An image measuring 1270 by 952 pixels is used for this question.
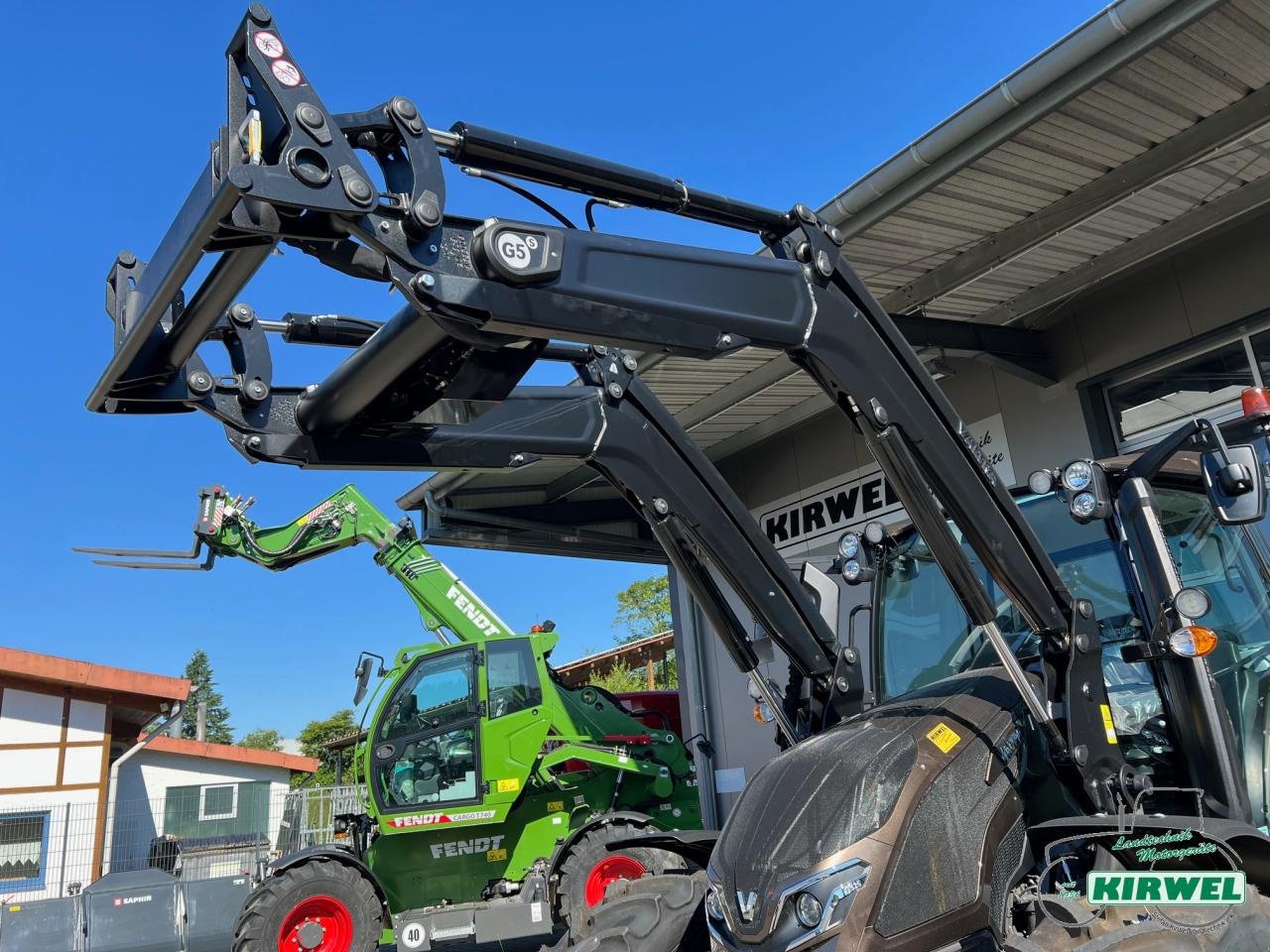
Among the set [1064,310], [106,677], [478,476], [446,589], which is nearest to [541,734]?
[446,589]

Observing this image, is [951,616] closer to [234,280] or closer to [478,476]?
[234,280]

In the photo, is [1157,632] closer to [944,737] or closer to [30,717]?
[944,737]

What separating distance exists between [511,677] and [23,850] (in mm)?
10316

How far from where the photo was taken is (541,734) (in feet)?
31.3

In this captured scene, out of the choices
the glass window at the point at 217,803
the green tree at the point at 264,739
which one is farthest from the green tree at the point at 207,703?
the glass window at the point at 217,803

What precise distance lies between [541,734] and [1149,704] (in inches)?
253

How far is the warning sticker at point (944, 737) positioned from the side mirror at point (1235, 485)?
1172 millimetres

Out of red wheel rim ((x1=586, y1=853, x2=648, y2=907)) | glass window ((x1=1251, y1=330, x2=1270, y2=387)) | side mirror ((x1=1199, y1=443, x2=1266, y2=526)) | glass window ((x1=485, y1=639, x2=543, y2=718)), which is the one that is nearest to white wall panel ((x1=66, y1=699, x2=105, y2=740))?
glass window ((x1=485, y1=639, x2=543, y2=718))

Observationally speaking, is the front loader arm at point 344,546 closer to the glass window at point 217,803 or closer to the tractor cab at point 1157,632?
the tractor cab at point 1157,632

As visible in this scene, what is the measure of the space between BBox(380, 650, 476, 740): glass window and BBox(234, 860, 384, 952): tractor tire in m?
1.29

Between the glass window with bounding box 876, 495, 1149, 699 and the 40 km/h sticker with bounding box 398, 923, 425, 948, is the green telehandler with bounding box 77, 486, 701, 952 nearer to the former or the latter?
the 40 km/h sticker with bounding box 398, 923, 425, 948

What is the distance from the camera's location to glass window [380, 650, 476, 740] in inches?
375

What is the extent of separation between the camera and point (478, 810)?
925cm

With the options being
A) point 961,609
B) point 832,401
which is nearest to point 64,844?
point 961,609
